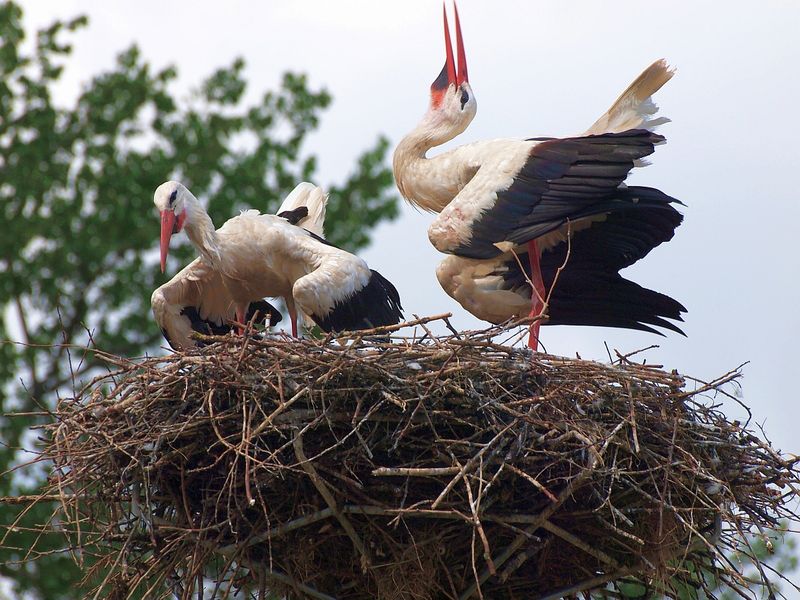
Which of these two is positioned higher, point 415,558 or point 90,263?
point 90,263

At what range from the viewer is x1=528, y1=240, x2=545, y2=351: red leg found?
22.2 feet

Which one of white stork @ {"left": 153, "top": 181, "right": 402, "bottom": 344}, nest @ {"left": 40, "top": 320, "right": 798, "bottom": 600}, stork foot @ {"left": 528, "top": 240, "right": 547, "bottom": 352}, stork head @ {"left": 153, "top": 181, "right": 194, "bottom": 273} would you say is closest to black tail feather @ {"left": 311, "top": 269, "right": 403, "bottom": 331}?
white stork @ {"left": 153, "top": 181, "right": 402, "bottom": 344}

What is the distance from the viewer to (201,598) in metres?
5.32

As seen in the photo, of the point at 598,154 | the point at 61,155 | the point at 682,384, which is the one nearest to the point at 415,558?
the point at 682,384

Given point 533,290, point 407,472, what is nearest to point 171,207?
point 533,290

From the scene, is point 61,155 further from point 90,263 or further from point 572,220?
point 572,220

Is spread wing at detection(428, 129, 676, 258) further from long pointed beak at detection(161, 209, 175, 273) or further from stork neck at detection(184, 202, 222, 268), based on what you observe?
long pointed beak at detection(161, 209, 175, 273)

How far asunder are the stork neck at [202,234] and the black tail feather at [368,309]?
0.63 metres

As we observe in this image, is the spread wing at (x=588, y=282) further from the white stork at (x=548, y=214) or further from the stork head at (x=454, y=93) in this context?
the stork head at (x=454, y=93)

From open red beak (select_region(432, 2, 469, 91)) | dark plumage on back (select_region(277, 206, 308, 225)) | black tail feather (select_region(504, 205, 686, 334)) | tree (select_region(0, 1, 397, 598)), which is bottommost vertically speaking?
black tail feather (select_region(504, 205, 686, 334))

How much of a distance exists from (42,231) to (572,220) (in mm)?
10486

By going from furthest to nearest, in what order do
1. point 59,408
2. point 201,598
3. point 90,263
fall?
1. point 90,263
2. point 59,408
3. point 201,598

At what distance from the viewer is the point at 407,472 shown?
5.12 metres

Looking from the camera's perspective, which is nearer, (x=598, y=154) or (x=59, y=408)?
(x=59, y=408)
